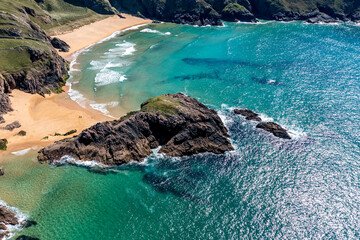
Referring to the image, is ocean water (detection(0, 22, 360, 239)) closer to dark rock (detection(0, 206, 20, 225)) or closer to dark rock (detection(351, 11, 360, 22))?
dark rock (detection(0, 206, 20, 225))

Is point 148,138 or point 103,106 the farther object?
point 103,106

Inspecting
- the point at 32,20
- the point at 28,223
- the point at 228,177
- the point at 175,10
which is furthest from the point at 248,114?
the point at 175,10

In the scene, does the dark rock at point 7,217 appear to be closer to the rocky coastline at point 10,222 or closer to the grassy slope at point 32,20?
the rocky coastline at point 10,222

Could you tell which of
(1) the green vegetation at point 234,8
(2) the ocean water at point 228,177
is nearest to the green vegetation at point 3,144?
(2) the ocean water at point 228,177

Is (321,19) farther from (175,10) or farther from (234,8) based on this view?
(175,10)

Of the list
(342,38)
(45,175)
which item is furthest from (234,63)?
(45,175)

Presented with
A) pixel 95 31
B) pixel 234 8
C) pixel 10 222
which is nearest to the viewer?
pixel 10 222

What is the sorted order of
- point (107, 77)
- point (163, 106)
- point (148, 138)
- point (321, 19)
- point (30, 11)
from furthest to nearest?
point (321, 19) → point (30, 11) → point (107, 77) → point (163, 106) → point (148, 138)
